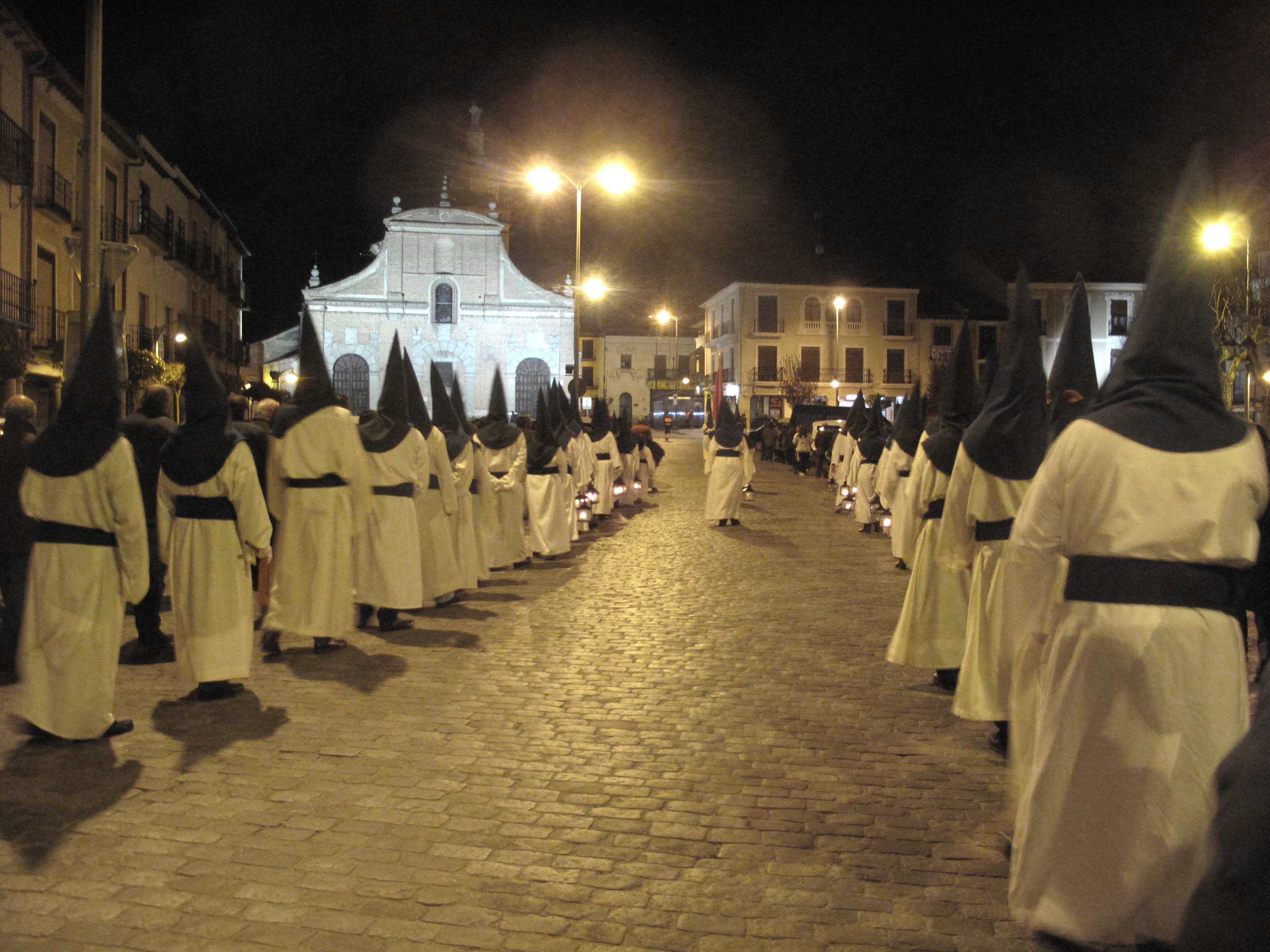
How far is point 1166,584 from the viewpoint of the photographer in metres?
3.11

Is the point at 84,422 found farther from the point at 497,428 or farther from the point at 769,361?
the point at 769,361

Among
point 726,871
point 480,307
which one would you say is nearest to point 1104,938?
point 726,871

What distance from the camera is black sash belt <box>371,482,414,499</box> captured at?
852cm

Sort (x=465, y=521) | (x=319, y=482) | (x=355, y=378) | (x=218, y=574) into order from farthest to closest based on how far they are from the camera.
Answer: (x=355, y=378) < (x=465, y=521) < (x=319, y=482) < (x=218, y=574)

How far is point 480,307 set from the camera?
5619 cm

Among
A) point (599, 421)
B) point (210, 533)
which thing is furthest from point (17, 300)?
point (210, 533)

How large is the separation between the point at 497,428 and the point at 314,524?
4.72m

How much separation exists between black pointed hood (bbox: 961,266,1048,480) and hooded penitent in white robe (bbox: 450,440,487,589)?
18.6ft

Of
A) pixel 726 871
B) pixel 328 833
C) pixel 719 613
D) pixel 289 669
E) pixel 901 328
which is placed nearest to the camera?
pixel 726 871

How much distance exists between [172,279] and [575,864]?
36.8 meters

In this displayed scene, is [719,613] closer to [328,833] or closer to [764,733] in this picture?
[764,733]

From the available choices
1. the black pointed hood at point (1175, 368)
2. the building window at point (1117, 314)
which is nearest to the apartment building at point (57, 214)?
the black pointed hood at point (1175, 368)

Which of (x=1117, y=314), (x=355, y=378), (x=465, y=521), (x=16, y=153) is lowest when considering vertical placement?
(x=465, y=521)

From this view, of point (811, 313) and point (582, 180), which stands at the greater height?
point (811, 313)
